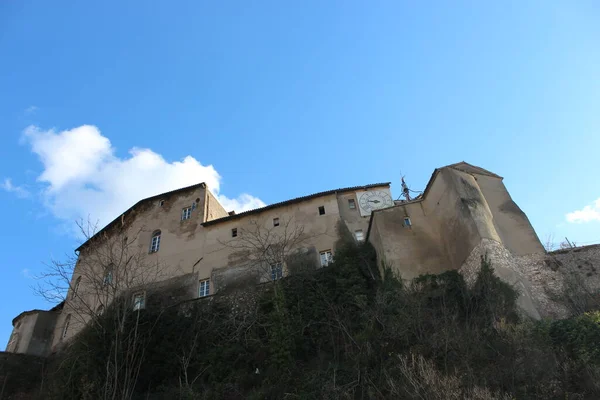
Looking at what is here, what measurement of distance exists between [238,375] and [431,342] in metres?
8.36

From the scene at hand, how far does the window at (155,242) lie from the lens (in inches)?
1212

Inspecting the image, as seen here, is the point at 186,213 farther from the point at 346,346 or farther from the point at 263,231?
the point at 346,346

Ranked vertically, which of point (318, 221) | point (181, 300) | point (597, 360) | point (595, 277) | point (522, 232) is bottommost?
point (597, 360)

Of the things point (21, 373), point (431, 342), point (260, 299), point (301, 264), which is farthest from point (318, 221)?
point (21, 373)

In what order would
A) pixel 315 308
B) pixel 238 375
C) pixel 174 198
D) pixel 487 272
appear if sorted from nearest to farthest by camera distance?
pixel 487 272 → pixel 238 375 → pixel 315 308 → pixel 174 198

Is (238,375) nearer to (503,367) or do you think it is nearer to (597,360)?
(503,367)

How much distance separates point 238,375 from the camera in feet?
62.0

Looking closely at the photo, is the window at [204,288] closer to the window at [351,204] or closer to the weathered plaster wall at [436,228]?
the window at [351,204]

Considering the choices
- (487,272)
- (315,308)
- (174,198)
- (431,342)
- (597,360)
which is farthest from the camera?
(174,198)

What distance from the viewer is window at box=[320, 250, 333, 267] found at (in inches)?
1025

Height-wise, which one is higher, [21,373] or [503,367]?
[21,373]

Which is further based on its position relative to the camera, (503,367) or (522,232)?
(522,232)

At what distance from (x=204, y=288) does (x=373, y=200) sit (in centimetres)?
1163

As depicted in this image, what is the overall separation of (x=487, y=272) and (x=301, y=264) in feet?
36.6
